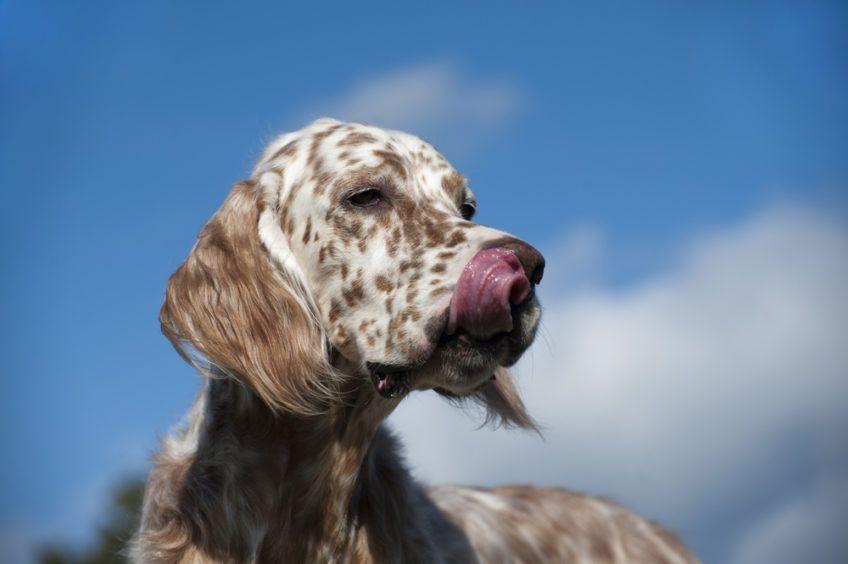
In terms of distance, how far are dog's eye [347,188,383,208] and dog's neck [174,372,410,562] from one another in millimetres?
620

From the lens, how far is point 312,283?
12.1 ft

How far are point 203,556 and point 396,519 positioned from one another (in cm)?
69

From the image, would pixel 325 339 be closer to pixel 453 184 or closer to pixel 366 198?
pixel 366 198

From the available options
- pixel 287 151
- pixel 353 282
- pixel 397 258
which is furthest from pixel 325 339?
pixel 287 151

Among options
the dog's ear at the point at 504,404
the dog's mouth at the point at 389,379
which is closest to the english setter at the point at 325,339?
the dog's mouth at the point at 389,379

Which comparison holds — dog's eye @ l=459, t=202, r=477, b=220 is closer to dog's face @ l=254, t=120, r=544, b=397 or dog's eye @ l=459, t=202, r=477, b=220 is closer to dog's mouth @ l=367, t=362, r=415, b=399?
dog's face @ l=254, t=120, r=544, b=397

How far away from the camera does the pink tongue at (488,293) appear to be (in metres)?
3.22

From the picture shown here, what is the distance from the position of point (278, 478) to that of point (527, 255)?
114 cm

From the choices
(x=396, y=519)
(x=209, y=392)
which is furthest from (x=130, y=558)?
(x=396, y=519)

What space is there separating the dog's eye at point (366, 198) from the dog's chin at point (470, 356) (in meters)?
0.58

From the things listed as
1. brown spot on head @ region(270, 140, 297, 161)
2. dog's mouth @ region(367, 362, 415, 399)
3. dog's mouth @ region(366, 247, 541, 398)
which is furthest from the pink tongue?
brown spot on head @ region(270, 140, 297, 161)

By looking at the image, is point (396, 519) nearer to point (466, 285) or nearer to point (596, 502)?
point (466, 285)

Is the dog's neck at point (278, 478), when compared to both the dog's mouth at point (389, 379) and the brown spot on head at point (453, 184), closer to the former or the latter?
the dog's mouth at point (389, 379)

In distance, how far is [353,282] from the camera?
358 cm
